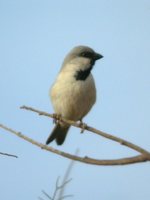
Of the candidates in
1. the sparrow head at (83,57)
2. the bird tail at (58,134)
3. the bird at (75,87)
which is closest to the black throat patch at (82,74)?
the bird at (75,87)

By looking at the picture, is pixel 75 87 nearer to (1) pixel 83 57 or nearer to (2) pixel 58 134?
(1) pixel 83 57

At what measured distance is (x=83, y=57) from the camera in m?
4.30

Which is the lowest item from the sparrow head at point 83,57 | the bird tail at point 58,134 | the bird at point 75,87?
the bird tail at point 58,134

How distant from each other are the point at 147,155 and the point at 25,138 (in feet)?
1.82

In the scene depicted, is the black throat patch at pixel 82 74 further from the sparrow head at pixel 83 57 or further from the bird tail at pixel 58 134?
the bird tail at pixel 58 134

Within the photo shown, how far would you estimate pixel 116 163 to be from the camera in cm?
113

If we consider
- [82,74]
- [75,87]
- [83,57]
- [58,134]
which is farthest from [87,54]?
[58,134]

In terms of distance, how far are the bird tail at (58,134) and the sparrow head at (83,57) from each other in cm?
68

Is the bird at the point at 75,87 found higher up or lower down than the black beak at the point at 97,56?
lower down

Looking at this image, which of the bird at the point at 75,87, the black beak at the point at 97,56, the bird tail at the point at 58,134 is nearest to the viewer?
the bird at the point at 75,87

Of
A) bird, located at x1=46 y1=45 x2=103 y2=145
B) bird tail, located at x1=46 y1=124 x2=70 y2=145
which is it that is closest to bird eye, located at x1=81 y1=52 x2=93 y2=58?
bird, located at x1=46 y1=45 x2=103 y2=145

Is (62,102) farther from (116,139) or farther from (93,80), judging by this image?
(116,139)

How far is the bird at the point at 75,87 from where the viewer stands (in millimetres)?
3992

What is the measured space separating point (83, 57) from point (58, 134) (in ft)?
2.66
